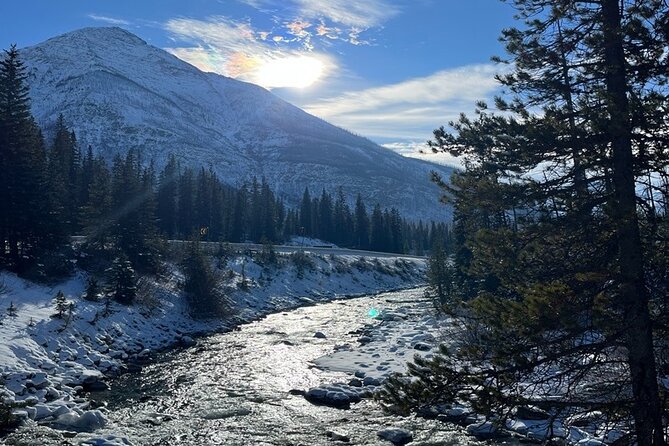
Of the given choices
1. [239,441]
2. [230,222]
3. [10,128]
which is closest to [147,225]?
[10,128]

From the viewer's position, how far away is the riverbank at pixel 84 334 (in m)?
16.8

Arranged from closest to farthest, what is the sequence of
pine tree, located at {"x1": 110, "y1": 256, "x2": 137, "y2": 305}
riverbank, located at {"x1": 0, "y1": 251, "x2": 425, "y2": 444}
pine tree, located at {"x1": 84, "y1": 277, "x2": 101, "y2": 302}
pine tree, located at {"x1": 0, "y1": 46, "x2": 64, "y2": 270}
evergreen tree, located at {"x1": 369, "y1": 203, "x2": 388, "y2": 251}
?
riverbank, located at {"x1": 0, "y1": 251, "x2": 425, "y2": 444} < pine tree, located at {"x1": 84, "y1": 277, "x2": 101, "y2": 302} < pine tree, located at {"x1": 0, "y1": 46, "x2": 64, "y2": 270} < pine tree, located at {"x1": 110, "y1": 256, "x2": 137, "y2": 305} < evergreen tree, located at {"x1": 369, "y1": 203, "x2": 388, "y2": 251}

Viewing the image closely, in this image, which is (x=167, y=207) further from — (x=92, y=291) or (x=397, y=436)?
(x=397, y=436)

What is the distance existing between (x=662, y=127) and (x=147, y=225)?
38682 mm

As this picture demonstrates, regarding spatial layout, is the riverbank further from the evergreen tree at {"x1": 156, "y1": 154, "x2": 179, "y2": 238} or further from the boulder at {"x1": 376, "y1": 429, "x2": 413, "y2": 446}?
the evergreen tree at {"x1": 156, "y1": 154, "x2": 179, "y2": 238}

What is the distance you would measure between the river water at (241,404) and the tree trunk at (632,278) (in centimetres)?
874

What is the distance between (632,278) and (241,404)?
14.8 m

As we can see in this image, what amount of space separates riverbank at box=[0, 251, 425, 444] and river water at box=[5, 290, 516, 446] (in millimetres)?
1254

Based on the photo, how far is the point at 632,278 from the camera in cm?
689

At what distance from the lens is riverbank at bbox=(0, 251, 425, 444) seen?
16.8 meters

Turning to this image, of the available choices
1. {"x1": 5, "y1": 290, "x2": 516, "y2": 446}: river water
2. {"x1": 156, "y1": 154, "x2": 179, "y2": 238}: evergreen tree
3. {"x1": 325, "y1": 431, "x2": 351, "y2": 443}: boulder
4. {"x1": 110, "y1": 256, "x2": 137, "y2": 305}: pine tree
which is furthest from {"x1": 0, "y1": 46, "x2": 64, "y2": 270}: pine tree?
{"x1": 156, "y1": 154, "x2": 179, "y2": 238}: evergreen tree

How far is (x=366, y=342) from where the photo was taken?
98.4ft

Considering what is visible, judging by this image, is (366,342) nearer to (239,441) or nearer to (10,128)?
(239,441)

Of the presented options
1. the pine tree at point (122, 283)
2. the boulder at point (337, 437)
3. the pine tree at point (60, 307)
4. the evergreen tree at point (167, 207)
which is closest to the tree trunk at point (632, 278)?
the boulder at point (337, 437)
